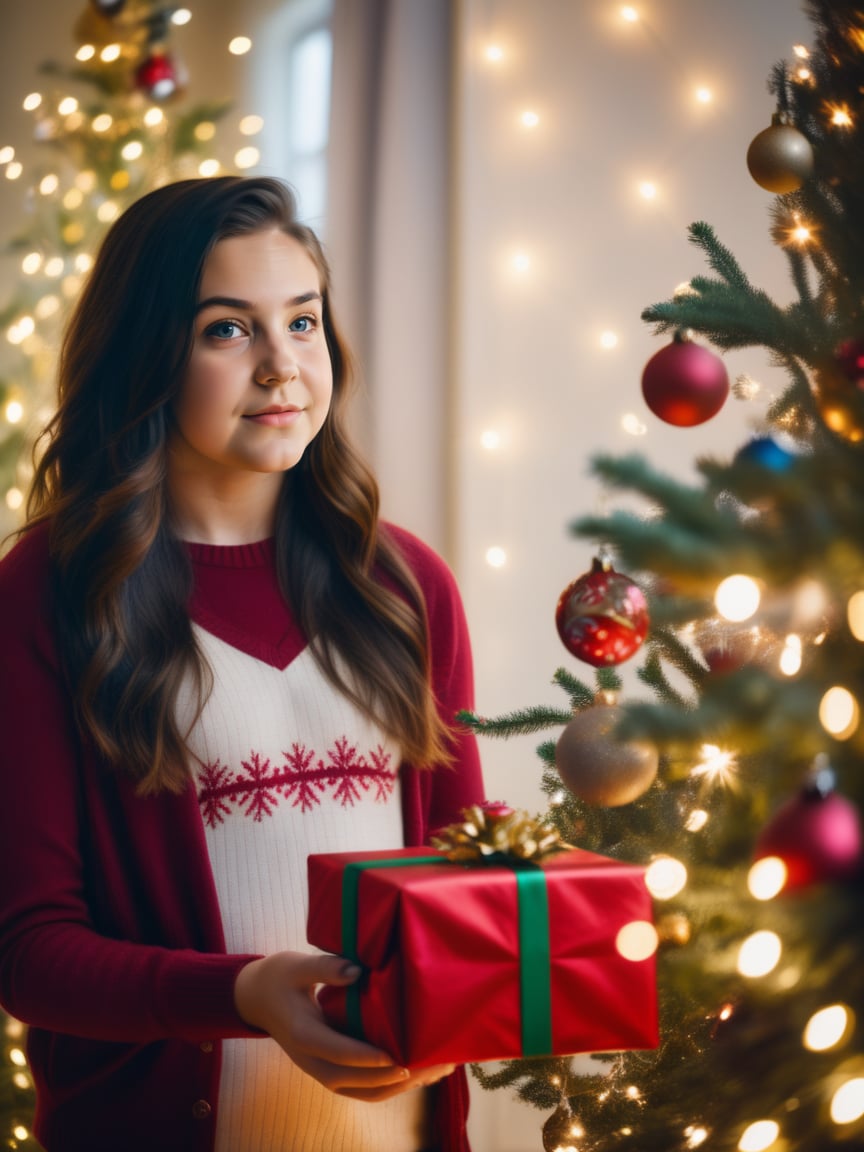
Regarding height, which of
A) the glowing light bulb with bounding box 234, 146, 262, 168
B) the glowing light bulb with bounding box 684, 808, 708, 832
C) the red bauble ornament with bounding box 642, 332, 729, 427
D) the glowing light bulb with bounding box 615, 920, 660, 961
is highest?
the glowing light bulb with bounding box 234, 146, 262, 168

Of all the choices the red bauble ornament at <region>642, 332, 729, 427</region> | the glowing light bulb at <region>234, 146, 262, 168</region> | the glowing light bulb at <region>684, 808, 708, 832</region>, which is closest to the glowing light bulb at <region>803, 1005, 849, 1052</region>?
the glowing light bulb at <region>684, 808, 708, 832</region>

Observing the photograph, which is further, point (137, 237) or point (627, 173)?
point (627, 173)

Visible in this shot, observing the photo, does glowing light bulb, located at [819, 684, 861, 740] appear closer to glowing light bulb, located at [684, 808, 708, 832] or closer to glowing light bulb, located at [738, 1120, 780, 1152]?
glowing light bulb, located at [738, 1120, 780, 1152]

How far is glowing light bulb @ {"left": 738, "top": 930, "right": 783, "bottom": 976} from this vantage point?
2.29 ft

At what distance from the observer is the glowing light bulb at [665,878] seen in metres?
0.91

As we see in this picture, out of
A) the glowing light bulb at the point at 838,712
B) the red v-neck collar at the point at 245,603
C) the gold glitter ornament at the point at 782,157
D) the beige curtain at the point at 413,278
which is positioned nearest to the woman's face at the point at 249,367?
the red v-neck collar at the point at 245,603

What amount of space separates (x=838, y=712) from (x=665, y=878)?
306 millimetres

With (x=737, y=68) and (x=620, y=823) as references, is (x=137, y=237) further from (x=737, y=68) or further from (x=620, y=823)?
(x=737, y=68)

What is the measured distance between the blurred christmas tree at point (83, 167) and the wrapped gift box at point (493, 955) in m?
2.09

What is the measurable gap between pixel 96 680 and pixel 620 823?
1.82 feet

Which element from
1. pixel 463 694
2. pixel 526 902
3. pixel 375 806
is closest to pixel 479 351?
pixel 463 694

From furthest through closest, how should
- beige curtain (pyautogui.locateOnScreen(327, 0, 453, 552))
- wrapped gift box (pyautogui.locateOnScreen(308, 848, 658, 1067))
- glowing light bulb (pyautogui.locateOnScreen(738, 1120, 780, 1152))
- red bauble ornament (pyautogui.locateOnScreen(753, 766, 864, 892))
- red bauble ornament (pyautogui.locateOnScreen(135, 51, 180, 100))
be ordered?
red bauble ornament (pyautogui.locateOnScreen(135, 51, 180, 100)) < beige curtain (pyautogui.locateOnScreen(327, 0, 453, 552)) < wrapped gift box (pyautogui.locateOnScreen(308, 848, 658, 1067)) < glowing light bulb (pyautogui.locateOnScreen(738, 1120, 780, 1152)) < red bauble ornament (pyautogui.locateOnScreen(753, 766, 864, 892))

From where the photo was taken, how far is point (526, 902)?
873 millimetres

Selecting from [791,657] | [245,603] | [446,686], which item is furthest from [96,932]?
[791,657]
